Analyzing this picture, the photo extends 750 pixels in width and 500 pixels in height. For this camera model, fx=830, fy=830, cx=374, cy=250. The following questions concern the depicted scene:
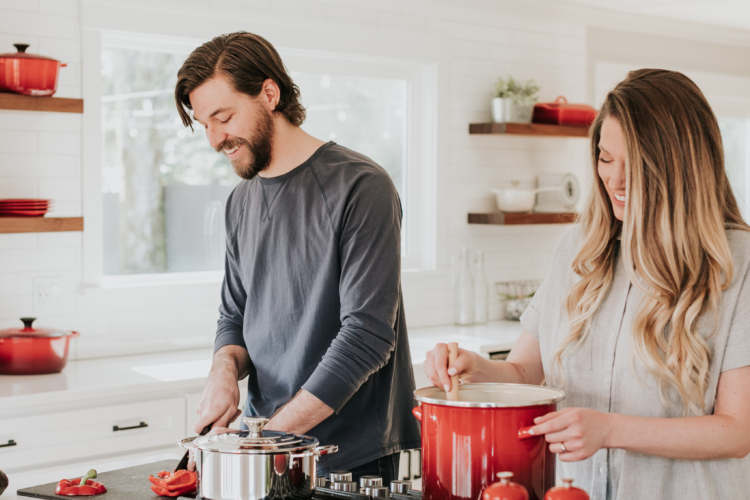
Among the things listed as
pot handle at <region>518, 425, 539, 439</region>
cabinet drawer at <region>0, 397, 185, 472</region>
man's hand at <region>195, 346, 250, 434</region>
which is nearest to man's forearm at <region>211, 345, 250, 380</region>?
man's hand at <region>195, 346, 250, 434</region>

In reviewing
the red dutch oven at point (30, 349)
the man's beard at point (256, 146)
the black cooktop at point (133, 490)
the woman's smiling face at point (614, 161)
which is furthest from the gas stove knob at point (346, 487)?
the red dutch oven at point (30, 349)

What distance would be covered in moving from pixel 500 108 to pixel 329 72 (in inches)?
37.7

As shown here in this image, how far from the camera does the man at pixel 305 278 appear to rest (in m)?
1.85

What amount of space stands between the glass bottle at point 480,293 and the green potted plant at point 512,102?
0.74m

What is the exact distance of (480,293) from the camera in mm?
4535

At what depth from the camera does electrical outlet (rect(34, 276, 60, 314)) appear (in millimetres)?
3352

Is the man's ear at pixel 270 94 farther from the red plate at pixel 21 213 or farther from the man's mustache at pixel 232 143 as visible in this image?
the red plate at pixel 21 213

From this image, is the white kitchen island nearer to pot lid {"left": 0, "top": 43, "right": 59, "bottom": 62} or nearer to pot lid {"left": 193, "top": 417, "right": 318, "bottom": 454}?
pot lid {"left": 0, "top": 43, "right": 59, "bottom": 62}

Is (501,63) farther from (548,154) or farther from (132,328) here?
(132,328)

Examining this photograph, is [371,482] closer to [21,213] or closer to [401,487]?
[401,487]

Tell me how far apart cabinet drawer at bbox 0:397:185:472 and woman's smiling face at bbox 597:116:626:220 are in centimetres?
208

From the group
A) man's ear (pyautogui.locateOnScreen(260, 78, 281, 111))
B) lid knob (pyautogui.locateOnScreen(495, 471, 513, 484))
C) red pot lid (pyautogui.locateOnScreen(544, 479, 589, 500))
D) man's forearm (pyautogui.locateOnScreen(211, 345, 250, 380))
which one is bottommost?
red pot lid (pyautogui.locateOnScreen(544, 479, 589, 500))

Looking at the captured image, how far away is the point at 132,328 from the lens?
141 inches

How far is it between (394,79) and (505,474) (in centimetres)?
348
